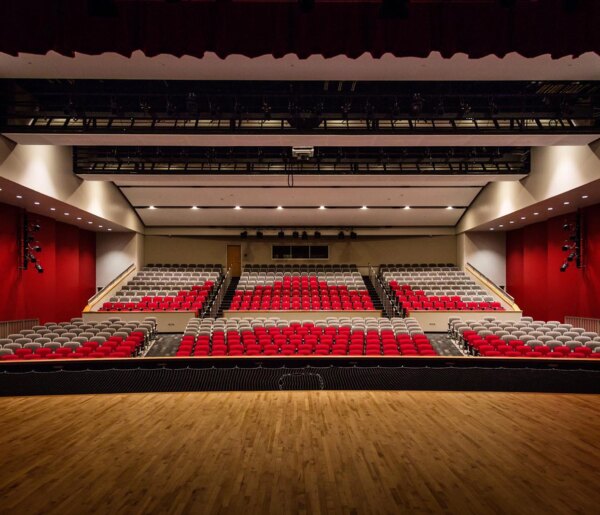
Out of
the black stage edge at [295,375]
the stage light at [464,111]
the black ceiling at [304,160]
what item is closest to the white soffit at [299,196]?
the black ceiling at [304,160]

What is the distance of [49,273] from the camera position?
1186 cm

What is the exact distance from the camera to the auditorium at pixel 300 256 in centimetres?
321

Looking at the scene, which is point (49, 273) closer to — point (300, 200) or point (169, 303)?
point (169, 303)

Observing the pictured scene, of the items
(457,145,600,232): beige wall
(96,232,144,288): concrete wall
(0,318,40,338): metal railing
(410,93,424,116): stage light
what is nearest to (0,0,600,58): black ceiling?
(410,93,424,116): stage light

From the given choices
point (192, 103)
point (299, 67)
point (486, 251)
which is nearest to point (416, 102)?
point (299, 67)

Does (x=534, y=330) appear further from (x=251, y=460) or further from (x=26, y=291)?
(x=26, y=291)

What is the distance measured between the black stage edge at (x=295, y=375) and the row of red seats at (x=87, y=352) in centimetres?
161

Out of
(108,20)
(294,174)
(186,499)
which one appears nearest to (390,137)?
(294,174)

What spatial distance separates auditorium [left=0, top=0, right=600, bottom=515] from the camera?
3.21 m

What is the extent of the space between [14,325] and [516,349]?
10.7 meters

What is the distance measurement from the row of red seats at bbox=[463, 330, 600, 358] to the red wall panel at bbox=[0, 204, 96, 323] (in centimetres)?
1016

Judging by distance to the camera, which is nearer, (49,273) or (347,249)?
(49,273)

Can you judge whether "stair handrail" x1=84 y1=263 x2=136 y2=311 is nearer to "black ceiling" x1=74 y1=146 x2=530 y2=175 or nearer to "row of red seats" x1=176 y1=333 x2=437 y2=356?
"black ceiling" x1=74 y1=146 x2=530 y2=175

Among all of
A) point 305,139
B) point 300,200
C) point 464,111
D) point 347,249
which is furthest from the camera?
point 347,249
